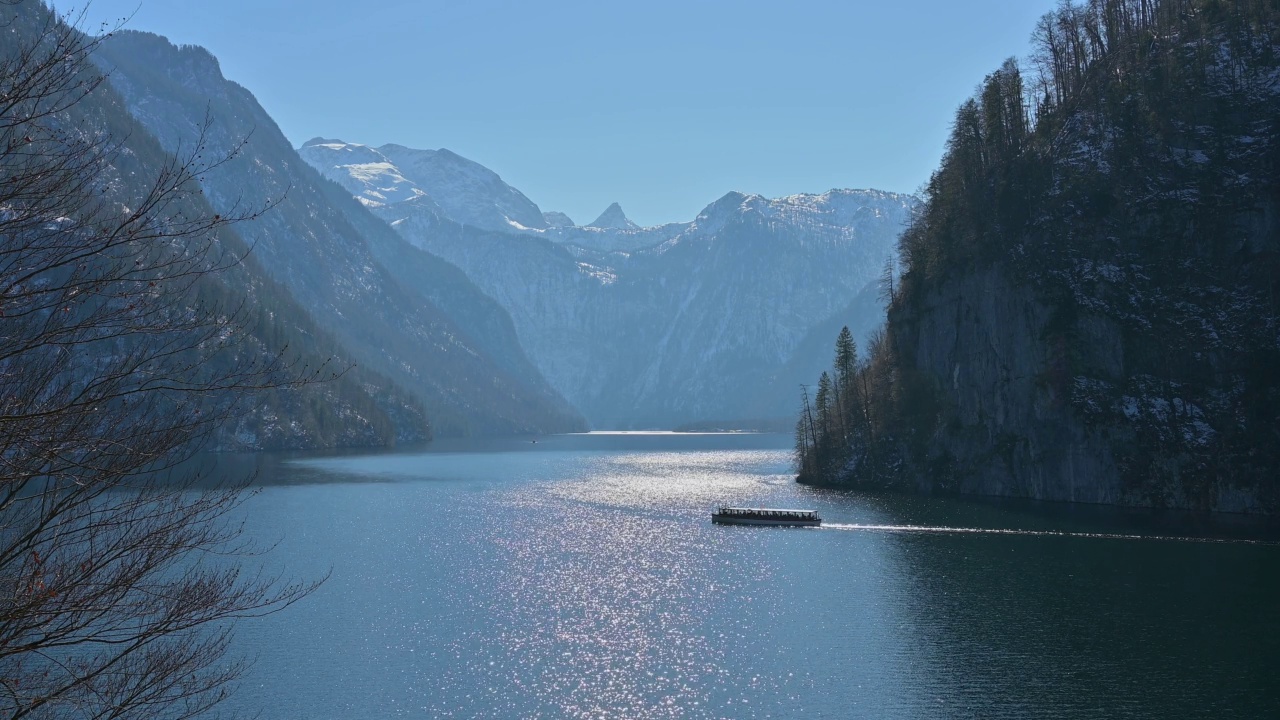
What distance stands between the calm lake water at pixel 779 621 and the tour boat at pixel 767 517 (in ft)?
10.3

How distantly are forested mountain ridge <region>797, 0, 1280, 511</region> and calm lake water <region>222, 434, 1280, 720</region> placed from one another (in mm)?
12549

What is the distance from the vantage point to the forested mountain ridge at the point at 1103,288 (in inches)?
5054

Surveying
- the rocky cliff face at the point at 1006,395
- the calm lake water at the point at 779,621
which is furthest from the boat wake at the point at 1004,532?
the rocky cliff face at the point at 1006,395

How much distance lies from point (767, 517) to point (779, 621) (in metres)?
56.6

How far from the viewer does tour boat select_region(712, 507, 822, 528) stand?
130m

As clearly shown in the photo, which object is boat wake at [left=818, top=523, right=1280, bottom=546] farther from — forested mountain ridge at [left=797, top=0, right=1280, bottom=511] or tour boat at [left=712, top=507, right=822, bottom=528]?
forested mountain ridge at [left=797, top=0, right=1280, bottom=511]

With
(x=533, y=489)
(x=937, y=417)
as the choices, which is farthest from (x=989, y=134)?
(x=533, y=489)

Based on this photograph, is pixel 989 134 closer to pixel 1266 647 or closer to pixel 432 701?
pixel 1266 647

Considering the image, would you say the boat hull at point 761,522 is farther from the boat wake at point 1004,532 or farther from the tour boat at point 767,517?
the boat wake at point 1004,532

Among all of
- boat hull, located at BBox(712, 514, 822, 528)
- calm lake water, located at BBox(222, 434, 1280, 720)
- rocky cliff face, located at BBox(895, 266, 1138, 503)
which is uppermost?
rocky cliff face, located at BBox(895, 266, 1138, 503)

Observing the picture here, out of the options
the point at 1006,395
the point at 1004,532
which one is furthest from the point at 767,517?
the point at 1006,395

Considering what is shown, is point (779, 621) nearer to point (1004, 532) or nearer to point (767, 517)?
point (1004, 532)

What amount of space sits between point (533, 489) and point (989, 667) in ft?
451

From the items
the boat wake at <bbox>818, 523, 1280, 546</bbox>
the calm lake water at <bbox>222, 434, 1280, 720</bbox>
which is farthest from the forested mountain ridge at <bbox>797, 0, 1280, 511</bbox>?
the boat wake at <bbox>818, 523, 1280, 546</bbox>
